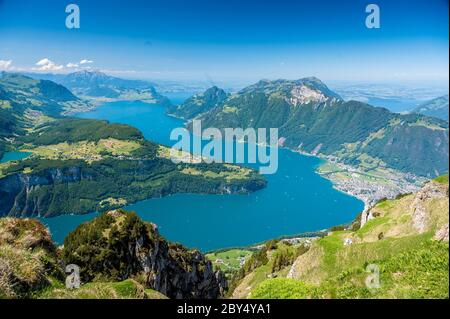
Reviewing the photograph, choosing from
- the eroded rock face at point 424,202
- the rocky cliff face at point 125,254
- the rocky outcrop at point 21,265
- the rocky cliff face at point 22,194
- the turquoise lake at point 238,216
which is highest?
the rocky outcrop at point 21,265

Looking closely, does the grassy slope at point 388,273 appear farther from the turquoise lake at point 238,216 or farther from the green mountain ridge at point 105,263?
the turquoise lake at point 238,216

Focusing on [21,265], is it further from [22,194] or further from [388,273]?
[22,194]

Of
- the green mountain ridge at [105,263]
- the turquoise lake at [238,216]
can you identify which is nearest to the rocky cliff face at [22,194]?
the turquoise lake at [238,216]

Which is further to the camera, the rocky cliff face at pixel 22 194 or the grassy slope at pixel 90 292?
the rocky cliff face at pixel 22 194

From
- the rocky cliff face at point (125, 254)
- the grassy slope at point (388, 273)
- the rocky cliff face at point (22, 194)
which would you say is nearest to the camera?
the grassy slope at point (388, 273)

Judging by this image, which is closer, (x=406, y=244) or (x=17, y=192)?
(x=406, y=244)
